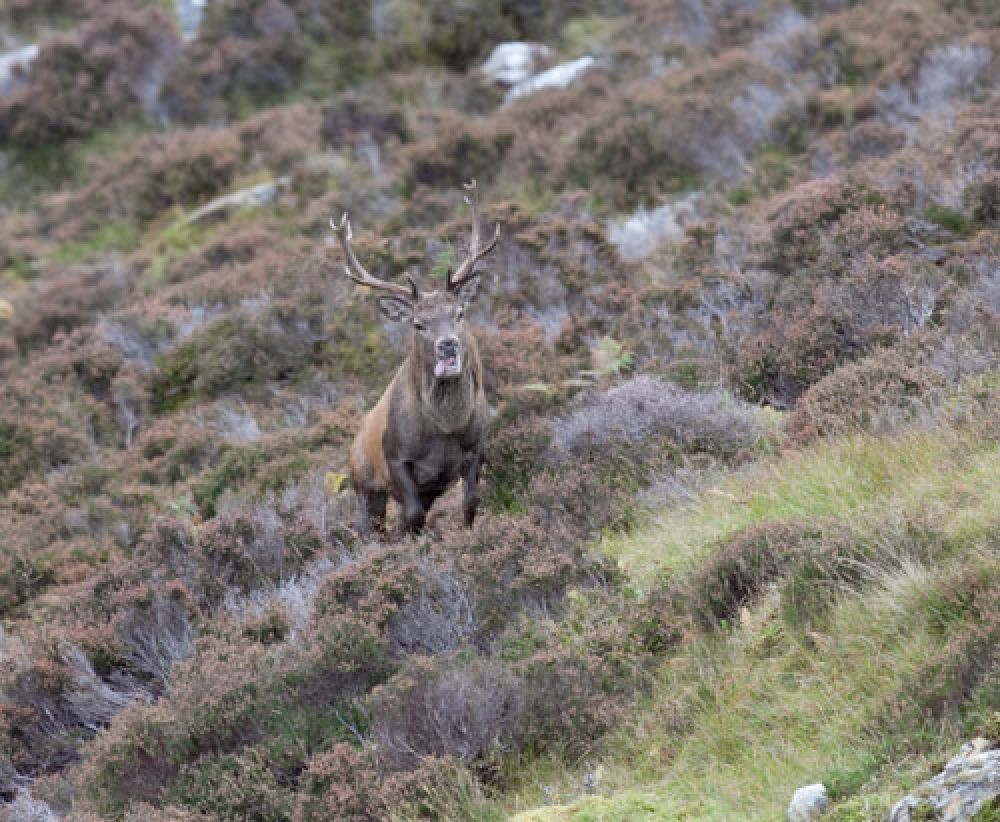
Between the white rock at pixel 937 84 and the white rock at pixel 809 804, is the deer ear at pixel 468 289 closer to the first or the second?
the white rock at pixel 809 804

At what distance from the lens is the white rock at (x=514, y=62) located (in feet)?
69.2

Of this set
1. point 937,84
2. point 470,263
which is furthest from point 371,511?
point 937,84

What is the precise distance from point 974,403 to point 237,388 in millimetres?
8203

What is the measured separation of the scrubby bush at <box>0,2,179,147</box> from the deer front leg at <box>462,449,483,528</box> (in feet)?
55.4

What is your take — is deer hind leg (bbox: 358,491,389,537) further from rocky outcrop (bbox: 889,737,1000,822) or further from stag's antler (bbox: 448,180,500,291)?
rocky outcrop (bbox: 889,737,1000,822)

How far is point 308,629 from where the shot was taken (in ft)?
22.7

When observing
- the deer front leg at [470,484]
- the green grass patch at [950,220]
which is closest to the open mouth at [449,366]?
the deer front leg at [470,484]

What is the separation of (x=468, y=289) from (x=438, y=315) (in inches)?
17.2

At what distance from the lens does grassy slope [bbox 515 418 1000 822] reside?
4.75 meters

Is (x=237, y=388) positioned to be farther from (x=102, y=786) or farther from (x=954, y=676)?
(x=954, y=676)

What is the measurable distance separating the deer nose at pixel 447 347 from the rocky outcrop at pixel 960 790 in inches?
177

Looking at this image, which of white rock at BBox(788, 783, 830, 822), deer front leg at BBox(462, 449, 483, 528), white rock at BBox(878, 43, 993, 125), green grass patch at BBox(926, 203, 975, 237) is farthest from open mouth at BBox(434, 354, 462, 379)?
white rock at BBox(878, 43, 993, 125)

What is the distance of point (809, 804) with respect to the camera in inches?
177

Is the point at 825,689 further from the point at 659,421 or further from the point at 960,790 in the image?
the point at 659,421
